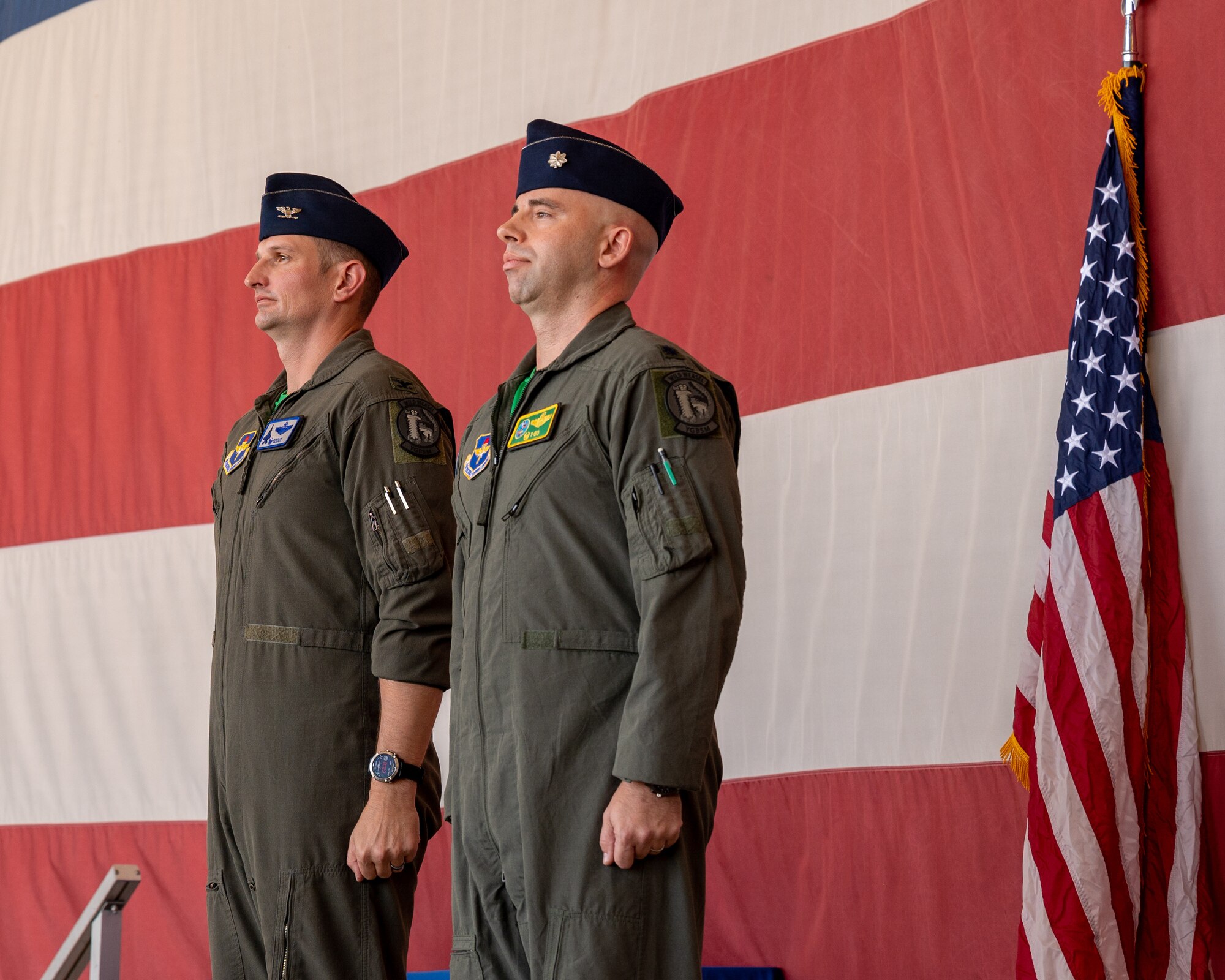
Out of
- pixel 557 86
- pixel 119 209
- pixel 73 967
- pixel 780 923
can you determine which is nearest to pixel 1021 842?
pixel 780 923

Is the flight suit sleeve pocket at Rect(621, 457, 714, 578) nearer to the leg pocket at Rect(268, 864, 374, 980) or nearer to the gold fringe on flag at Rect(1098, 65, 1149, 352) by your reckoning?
the leg pocket at Rect(268, 864, 374, 980)

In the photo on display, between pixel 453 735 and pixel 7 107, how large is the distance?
315cm

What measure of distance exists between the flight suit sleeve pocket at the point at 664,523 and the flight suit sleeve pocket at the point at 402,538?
424 millimetres

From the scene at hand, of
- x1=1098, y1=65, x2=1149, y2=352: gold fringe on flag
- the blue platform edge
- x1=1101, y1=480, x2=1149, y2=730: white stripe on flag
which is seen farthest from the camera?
the blue platform edge

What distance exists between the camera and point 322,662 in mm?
1881

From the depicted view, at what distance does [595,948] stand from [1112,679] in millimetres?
1020

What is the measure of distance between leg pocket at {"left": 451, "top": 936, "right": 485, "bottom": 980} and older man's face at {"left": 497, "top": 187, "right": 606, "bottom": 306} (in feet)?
2.63

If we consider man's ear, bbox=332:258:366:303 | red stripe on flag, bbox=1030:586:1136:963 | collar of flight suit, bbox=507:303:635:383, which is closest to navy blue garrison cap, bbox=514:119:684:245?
collar of flight suit, bbox=507:303:635:383

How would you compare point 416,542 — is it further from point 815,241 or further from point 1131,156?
point 1131,156

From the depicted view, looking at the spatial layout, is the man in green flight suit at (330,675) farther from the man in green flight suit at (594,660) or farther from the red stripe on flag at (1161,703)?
the red stripe on flag at (1161,703)

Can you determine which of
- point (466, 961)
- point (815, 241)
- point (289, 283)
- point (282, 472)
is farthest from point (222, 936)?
point (815, 241)

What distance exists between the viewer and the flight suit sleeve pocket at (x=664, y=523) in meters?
1.47

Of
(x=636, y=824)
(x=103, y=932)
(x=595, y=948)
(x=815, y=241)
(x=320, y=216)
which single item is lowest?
(x=103, y=932)

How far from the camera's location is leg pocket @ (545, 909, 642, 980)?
1.42 metres
